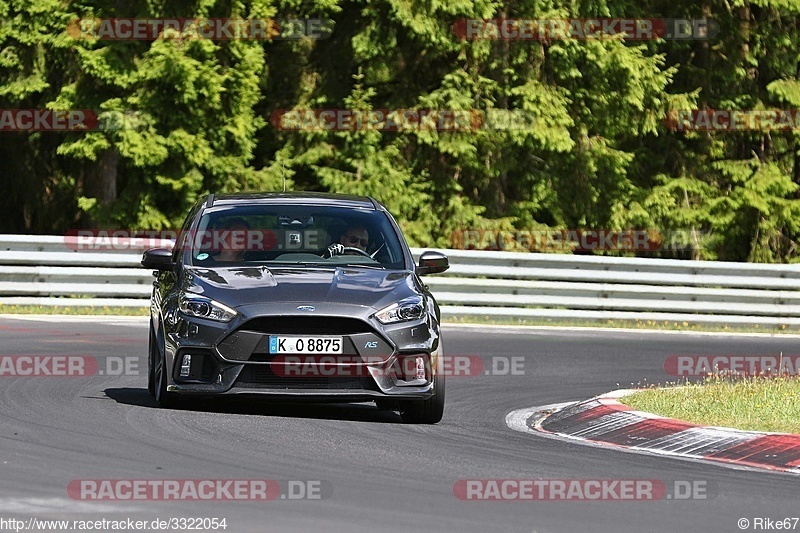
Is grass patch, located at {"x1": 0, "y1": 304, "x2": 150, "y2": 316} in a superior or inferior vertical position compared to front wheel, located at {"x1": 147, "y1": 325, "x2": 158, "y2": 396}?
inferior

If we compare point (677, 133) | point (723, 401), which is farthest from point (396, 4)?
point (723, 401)

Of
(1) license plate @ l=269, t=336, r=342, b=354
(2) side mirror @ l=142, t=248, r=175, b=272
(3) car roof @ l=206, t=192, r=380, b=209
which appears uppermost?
(3) car roof @ l=206, t=192, r=380, b=209

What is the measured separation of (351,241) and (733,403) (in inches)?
122

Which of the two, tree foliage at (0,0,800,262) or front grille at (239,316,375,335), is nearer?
front grille at (239,316,375,335)

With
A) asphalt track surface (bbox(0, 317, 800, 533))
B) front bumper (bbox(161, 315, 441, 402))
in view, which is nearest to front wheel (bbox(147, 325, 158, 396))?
asphalt track surface (bbox(0, 317, 800, 533))

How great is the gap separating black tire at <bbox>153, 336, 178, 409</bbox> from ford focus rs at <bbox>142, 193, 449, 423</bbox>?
10 mm

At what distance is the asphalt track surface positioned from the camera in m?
A: 7.25

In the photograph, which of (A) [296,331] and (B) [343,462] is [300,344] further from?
(B) [343,462]

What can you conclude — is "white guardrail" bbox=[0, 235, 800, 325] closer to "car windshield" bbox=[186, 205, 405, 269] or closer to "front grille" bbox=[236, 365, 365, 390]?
"car windshield" bbox=[186, 205, 405, 269]

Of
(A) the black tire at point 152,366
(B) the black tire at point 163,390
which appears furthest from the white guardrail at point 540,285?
(B) the black tire at point 163,390

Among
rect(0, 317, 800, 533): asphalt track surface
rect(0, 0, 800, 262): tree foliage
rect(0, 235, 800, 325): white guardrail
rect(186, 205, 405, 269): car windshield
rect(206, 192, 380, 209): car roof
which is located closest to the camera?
rect(0, 317, 800, 533): asphalt track surface

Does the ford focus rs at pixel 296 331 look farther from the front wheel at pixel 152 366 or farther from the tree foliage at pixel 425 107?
the tree foliage at pixel 425 107

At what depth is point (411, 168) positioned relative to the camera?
28.9 metres

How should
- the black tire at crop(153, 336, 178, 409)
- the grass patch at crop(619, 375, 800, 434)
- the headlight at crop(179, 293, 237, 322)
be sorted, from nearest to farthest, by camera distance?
the headlight at crop(179, 293, 237, 322), the grass patch at crop(619, 375, 800, 434), the black tire at crop(153, 336, 178, 409)
